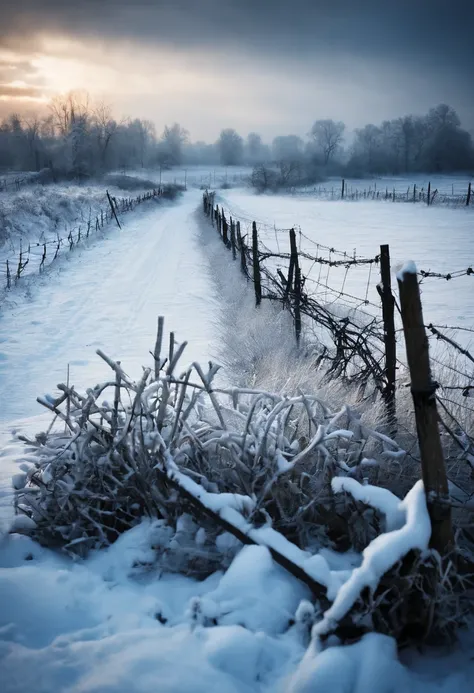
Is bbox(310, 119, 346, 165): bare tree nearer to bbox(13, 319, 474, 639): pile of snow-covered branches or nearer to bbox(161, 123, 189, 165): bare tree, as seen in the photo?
bbox(161, 123, 189, 165): bare tree

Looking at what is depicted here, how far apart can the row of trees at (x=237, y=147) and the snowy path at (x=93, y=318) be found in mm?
50490

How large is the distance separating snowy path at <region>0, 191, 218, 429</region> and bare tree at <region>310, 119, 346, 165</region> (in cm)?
11427

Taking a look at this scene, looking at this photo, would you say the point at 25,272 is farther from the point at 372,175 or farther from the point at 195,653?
the point at 372,175

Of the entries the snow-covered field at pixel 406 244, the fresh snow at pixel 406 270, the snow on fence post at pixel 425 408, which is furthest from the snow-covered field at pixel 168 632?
the snow-covered field at pixel 406 244

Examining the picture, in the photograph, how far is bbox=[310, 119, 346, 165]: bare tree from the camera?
11631 cm

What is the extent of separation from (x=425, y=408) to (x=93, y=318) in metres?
7.94

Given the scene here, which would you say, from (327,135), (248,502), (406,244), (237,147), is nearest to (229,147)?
(237,147)

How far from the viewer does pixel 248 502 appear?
2543 mm

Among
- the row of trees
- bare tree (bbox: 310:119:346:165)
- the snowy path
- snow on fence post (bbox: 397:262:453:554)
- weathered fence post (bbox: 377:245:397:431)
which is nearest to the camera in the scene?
snow on fence post (bbox: 397:262:453:554)

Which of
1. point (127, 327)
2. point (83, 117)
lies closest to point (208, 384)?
point (127, 327)

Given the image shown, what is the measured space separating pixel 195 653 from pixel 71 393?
1.80 m

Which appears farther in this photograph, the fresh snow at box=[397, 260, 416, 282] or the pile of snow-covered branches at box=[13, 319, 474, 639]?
the pile of snow-covered branches at box=[13, 319, 474, 639]

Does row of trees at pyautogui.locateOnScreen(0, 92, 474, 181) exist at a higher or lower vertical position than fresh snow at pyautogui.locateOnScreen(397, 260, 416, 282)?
higher

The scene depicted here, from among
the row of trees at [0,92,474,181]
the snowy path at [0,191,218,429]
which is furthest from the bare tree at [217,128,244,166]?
the snowy path at [0,191,218,429]
